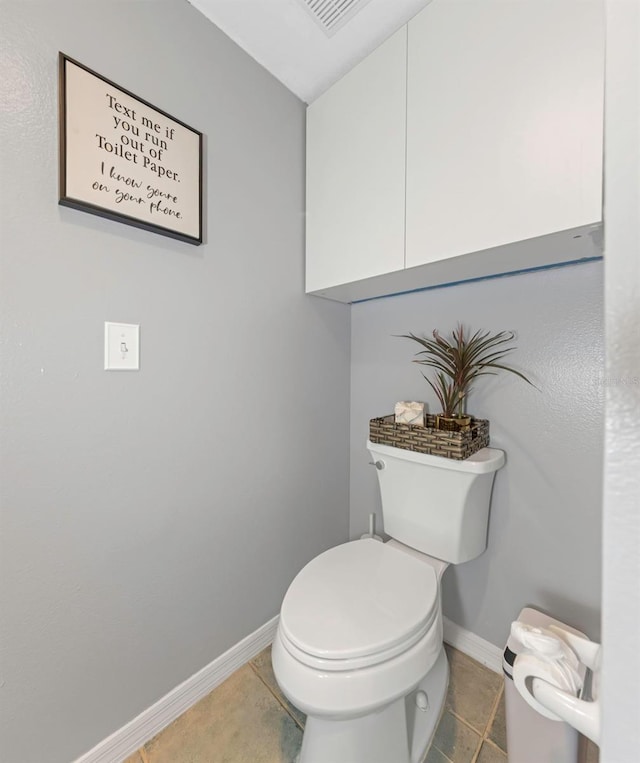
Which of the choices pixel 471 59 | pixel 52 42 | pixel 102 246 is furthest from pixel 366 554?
pixel 52 42

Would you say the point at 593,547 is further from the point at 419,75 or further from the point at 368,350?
the point at 419,75

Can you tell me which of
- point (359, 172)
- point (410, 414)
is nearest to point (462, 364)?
point (410, 414)

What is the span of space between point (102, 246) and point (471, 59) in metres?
1.04

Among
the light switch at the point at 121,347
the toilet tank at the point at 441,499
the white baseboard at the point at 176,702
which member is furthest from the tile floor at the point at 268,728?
the light switch at the point at 121,347

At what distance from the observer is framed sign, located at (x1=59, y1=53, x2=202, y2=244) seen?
751mm

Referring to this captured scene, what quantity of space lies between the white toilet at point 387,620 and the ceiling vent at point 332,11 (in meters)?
1.32

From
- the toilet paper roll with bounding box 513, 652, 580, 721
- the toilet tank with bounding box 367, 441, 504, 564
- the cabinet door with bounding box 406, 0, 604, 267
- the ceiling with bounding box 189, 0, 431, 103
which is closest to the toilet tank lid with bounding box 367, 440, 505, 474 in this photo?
the toilet tank with bounding box 367, 441, 504, 564

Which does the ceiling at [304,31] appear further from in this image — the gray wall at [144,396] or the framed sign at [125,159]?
the framed sign at [125,159]

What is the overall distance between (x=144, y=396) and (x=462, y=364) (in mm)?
987

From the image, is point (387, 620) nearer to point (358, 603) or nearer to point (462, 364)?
point (358, 603)

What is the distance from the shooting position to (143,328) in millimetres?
902

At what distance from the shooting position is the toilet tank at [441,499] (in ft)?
3.36

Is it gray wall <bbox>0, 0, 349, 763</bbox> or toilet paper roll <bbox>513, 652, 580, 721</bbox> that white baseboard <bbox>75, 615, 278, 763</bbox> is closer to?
gray wall <bbox>0, 0, 349, 763</bbox>

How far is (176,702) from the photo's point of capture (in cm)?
99
